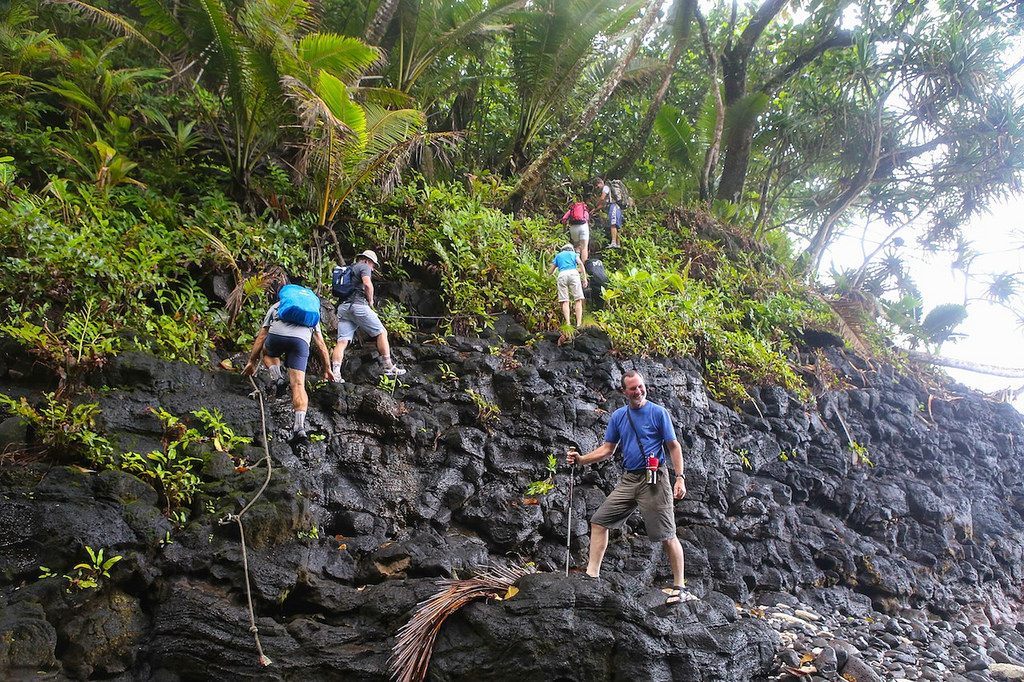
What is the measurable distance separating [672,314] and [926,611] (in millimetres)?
4963

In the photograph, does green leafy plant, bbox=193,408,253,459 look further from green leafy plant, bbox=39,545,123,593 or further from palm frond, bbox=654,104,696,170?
palm frond, bbox=654,104,696,170

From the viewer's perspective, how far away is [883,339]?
13141mm

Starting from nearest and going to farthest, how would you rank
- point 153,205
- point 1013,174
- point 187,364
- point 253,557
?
point 253,557
point 187,364
point 153,205
point 1013,174

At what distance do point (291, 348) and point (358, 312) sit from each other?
125 cm

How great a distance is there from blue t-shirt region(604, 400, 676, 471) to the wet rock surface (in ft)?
3.33

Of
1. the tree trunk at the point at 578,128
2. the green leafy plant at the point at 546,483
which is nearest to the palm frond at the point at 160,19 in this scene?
the tree trunk at the point at 578,128

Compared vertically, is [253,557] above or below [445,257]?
below

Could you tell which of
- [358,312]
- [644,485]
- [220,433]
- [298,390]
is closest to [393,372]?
[358,312]

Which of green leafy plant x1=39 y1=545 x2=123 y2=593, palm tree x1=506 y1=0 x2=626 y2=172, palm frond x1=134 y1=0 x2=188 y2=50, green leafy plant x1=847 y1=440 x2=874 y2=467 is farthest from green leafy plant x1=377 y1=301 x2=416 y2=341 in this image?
green leafy plant x1=847 y1=440 x2=874 y2=467

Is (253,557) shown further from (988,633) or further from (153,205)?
(988,633)

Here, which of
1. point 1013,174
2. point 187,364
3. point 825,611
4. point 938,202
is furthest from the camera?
point 938,202

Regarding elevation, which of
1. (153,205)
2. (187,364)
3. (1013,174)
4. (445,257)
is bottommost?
(187,364)

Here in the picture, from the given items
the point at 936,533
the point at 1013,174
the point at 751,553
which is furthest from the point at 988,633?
the point at 1013,174

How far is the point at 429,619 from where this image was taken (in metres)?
4.45
